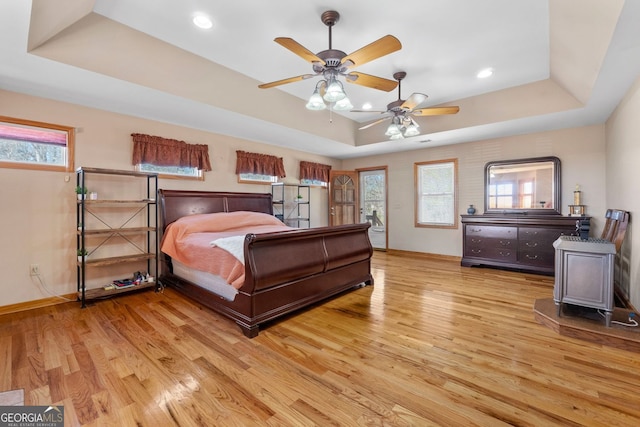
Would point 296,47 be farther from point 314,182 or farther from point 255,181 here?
point 314,182

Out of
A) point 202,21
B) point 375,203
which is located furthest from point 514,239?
point 202,21

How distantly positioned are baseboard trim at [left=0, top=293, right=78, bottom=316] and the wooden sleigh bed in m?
1.04

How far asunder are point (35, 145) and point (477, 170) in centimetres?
684

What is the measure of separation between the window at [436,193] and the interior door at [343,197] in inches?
60.1

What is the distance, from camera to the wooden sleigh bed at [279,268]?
2.58 m

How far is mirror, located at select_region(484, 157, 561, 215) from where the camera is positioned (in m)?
4.82

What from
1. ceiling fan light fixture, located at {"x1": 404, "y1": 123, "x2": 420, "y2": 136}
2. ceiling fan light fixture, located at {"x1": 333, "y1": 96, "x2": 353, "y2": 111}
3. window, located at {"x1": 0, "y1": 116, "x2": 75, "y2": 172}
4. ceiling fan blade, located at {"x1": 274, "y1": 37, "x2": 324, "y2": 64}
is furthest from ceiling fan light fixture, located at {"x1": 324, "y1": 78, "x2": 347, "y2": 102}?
window, located at {"x1": 0, "y1": 116, "x2": 75, "y2": 172}

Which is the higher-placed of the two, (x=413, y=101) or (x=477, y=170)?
(x=413, y=101)

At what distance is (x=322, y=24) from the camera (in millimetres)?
2750

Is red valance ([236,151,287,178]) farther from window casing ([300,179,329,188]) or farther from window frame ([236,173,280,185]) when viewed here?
window casing ([300,179,329,188])

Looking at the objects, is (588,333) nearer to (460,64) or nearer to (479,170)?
(460,64)

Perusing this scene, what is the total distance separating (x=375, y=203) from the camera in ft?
23.9

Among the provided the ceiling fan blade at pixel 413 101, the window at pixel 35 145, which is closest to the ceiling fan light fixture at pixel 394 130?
the ceiling fan blade at pixel 413 101

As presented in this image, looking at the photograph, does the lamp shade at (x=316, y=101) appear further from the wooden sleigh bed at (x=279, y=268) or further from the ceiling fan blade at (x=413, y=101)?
the wooden sleigh bed at (x=279, y=268)
